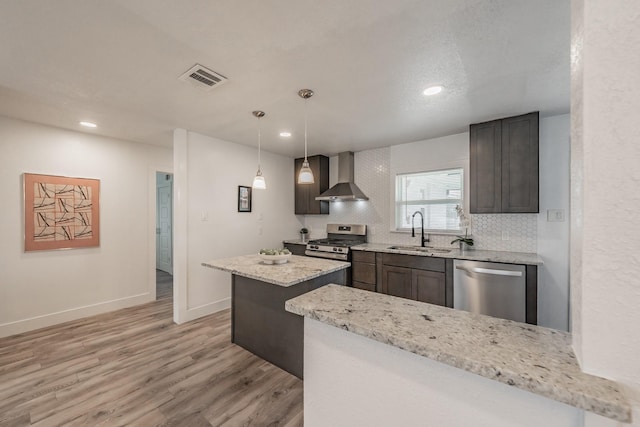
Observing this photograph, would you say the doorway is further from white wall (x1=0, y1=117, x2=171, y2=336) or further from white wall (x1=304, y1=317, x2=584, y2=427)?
white wall (x1=304, y1=317, x2=584, y2=427)

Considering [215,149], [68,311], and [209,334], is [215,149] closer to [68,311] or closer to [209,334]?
[209,334]

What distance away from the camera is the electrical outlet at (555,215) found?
9.39ft

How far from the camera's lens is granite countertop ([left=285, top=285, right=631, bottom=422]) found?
21.0 inches

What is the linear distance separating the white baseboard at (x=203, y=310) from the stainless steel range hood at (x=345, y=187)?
216cm

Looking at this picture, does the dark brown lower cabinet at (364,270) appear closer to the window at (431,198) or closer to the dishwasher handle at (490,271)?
the window at (431,198)

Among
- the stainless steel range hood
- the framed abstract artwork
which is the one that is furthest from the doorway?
the stainless steel range hood

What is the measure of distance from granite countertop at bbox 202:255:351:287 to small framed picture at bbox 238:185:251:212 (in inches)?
58.1

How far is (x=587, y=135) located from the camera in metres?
0.56

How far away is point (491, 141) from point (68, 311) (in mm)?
5556

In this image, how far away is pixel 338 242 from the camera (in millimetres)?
4285

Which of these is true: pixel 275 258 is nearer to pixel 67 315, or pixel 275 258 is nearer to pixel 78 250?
pixel 78 250

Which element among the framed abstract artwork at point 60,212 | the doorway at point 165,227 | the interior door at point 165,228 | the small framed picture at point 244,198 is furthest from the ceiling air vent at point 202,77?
the interior door at point 165,228

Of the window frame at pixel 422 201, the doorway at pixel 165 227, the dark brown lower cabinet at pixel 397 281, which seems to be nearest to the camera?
the dark brown lower cabinet at pixel 397 281

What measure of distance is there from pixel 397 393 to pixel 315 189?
400 centimetres
